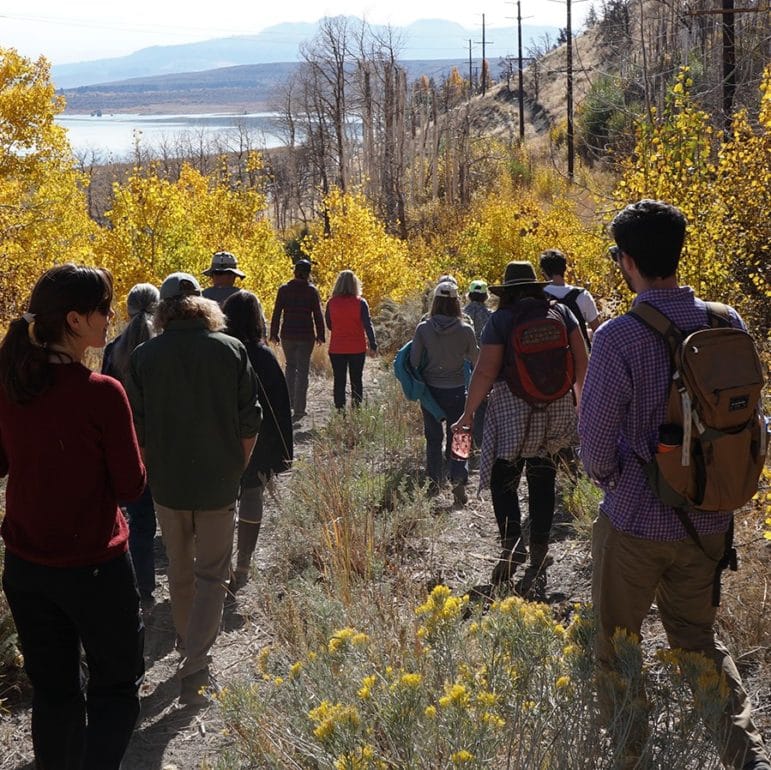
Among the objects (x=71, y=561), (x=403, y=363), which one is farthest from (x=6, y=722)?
(x=403, y=363)

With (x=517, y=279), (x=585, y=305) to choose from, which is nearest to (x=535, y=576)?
(x=517, y=279)

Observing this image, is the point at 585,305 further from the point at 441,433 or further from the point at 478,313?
the point at 478,313

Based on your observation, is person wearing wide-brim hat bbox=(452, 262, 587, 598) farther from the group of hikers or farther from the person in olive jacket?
the group of hikers

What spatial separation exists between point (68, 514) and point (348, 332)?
6.71 metres

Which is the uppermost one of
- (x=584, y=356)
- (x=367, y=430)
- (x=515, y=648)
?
(x=584, y=356)

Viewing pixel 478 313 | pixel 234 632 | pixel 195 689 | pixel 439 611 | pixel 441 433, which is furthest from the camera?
pixel 478 313

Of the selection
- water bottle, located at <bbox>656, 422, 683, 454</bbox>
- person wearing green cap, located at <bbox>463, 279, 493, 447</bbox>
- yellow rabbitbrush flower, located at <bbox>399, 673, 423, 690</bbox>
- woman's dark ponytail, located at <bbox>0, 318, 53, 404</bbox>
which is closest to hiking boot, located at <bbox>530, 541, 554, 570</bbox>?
water bottle, located at <bbox>656, 422, 683, 454</bbox>

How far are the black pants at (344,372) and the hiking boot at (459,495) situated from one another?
281 cm

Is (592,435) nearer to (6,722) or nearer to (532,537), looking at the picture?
(532,537)

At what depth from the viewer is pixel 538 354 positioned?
15.1 feet

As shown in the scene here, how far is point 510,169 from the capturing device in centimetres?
4100

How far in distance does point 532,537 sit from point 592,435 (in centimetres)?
227

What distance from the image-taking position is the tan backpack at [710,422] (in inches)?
102

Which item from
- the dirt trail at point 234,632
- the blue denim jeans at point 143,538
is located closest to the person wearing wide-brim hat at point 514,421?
the dirt trail at point 234,632
